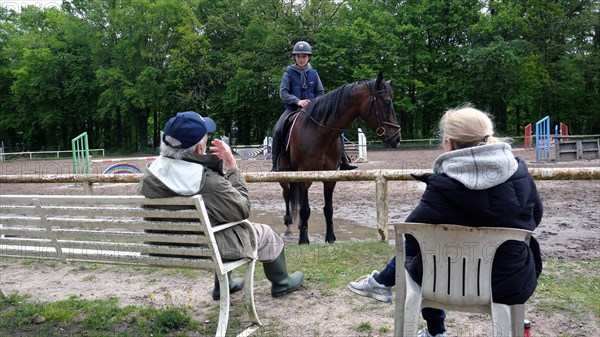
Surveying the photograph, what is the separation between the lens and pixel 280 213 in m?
8.73

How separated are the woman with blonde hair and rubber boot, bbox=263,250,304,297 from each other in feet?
→ 4.88

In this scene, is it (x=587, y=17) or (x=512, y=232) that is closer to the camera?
(x=512, y=232)

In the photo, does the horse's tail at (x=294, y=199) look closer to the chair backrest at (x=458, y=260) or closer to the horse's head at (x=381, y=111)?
the horse's head at (x=381, y=111)

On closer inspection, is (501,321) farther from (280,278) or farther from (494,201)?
(280,278)

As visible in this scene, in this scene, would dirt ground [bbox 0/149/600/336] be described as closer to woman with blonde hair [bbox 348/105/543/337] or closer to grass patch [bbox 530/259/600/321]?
grass patch [bbox 530/259/600/321]

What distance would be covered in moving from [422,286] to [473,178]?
0.59m

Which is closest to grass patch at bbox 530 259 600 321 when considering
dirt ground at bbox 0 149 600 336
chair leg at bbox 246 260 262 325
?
dirt ground at bbox 0 149 600 336

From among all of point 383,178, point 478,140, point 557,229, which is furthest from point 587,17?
point 478,140

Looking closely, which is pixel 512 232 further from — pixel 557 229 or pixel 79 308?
pixel 557 229

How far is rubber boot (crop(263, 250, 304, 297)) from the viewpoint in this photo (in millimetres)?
3599

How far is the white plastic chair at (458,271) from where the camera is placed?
209cm

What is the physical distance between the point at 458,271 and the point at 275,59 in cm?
3701

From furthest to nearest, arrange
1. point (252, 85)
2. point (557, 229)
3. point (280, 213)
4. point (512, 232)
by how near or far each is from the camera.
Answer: point (252, 85) < point (280, 213) < point (557, 229) < point (512, 232)

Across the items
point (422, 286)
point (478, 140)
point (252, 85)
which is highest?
point (252, 85)
